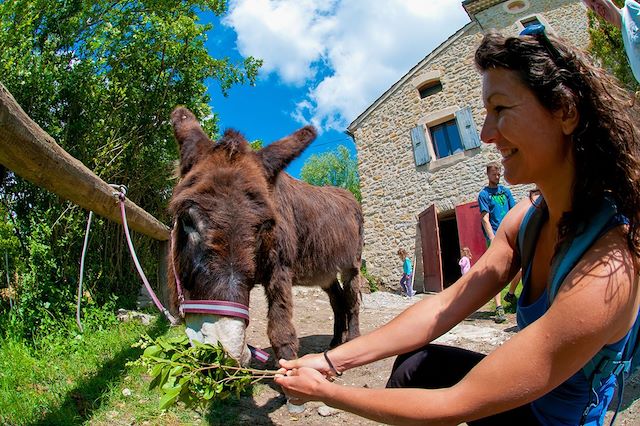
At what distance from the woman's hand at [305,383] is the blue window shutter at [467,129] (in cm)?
1363

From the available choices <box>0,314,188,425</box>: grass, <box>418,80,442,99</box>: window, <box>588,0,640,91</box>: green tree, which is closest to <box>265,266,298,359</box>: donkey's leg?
<box>0,314,188,425</box>: grass

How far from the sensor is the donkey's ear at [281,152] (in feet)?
11.3

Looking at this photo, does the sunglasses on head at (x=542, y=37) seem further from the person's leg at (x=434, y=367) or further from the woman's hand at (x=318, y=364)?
the woman's hand at (x=318, y=364)

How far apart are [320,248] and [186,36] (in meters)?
4.04

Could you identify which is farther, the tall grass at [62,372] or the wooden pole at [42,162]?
the tall grass at [62,372]

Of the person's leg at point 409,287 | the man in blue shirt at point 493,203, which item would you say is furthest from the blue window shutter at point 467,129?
the man in blue shirt at point 493,203

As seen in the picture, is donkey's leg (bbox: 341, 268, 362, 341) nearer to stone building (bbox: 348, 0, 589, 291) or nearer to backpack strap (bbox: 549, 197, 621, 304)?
backpack strap (bbox: 549, 197, 621, 304)

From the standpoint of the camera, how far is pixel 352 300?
5668mm

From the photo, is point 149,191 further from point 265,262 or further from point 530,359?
point 530,359

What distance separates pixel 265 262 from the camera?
3111 mm

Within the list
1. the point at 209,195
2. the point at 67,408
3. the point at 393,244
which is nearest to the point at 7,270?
the point at 67,408

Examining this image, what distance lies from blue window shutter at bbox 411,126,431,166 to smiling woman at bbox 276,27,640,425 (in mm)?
13683

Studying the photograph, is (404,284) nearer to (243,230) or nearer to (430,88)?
(430,88)

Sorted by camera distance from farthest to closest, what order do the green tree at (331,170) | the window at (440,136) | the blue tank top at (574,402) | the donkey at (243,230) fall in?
the green tree at (331,170)
the window at (440,136)
the donkey at (243,230)
the blue tank top at (574,402)
